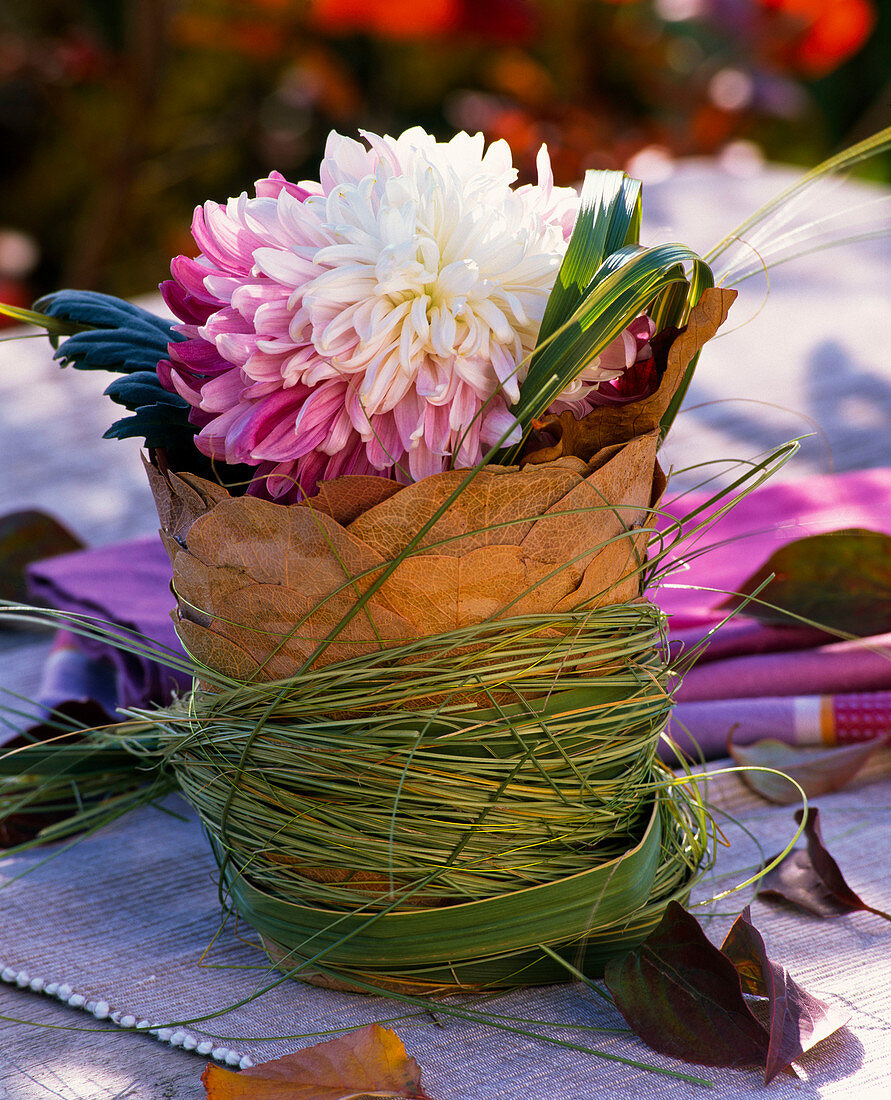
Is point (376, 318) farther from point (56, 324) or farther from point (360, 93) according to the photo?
point (360, 93)

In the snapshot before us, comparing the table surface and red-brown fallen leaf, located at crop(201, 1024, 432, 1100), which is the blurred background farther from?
red-brown fallen leaf, located at crop(201, 1024, 432, 1100)

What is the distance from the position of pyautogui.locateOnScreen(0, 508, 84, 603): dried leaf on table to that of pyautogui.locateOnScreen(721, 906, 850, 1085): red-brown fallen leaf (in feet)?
2.14

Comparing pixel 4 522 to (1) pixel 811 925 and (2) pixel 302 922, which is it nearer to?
(2) pixel 302 922

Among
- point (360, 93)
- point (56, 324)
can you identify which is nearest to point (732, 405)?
point (56, 324)

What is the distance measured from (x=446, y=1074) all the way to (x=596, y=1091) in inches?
A: 2.1

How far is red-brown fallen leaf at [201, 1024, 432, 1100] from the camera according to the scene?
15.2 inches

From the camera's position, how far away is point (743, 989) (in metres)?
0.44

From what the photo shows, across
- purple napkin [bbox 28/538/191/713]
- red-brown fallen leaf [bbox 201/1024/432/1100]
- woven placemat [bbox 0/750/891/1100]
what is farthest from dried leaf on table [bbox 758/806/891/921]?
purple napkin [bbox 28/538/191/713]

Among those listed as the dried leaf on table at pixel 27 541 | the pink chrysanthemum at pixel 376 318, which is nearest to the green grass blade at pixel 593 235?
the pink chrysanthemum at pixel 376 318

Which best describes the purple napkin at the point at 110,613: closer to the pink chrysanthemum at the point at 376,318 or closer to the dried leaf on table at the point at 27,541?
the dried leaf on table at the point at 27,541

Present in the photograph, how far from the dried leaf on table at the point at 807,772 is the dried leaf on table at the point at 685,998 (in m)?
0.20

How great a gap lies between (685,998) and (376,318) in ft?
0.90

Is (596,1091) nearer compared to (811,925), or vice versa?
(596,1091)

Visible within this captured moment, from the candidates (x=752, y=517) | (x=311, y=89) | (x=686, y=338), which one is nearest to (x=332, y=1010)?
(x=686, y=338)
